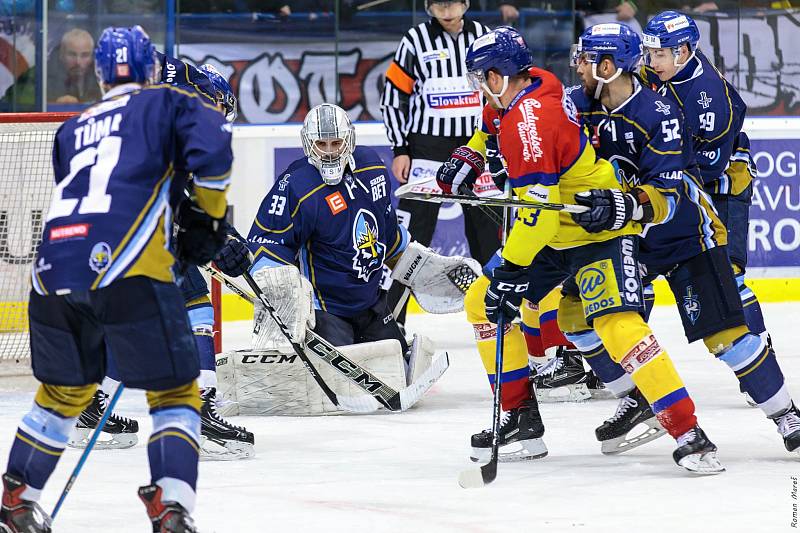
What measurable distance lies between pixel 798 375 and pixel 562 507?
228 cm

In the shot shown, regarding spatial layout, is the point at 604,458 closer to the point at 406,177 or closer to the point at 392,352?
the point at 392,352

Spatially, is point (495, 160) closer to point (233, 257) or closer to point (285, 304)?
point (285, 304)

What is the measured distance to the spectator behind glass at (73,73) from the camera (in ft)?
21.7

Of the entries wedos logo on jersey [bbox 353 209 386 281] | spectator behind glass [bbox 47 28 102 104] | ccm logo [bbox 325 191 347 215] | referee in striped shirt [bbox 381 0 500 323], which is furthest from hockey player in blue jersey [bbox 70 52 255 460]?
spectator behind glass [bbox 47 28 102 104]

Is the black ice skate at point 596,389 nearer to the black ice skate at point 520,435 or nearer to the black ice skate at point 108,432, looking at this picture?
the black ice skate at point 520,435

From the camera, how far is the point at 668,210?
3.52 metres

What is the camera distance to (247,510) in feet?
10.4

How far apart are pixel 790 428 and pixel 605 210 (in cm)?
77

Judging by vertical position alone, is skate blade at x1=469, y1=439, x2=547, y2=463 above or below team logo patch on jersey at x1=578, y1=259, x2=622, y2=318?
below

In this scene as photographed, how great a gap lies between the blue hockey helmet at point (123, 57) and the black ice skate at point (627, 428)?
1.62m

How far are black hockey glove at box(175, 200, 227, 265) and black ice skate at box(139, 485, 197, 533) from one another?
48 centimetres

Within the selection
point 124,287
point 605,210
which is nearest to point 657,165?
point 605,210

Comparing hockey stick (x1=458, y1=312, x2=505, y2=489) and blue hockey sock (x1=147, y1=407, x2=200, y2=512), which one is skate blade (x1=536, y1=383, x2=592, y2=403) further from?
blue hockey sock (x1=147, y1=407, x2=200, y2=512)

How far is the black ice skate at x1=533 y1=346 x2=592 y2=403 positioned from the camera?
470cm
